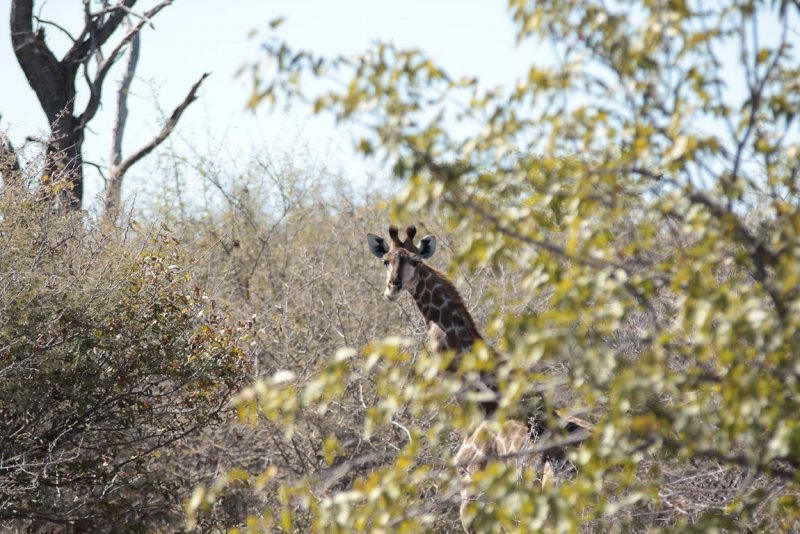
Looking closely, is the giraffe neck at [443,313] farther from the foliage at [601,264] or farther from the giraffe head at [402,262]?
the foliage at [601,264]

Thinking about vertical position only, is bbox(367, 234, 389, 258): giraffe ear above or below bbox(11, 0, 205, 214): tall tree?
below

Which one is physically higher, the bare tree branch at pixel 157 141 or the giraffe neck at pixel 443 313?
the bare tree branch at pixel 157 141

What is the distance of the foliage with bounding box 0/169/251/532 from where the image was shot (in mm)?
7125

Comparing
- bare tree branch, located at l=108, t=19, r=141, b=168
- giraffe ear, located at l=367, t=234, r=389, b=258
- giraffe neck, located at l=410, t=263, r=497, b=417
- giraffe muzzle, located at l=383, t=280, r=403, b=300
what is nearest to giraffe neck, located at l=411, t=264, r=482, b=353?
giraffe neck, located at l=410, t=263, r=497, b=417

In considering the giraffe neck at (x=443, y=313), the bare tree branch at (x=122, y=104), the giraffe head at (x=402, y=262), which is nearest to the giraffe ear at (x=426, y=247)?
the giraffe head at (x=402, y=262)

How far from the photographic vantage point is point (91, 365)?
747 centimetres

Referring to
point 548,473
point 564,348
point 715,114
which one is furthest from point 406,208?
point 548,473

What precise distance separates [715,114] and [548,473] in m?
3.00

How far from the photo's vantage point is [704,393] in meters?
3.37

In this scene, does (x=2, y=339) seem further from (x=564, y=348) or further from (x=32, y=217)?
(x=564, y=348)

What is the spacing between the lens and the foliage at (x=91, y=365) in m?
7.12

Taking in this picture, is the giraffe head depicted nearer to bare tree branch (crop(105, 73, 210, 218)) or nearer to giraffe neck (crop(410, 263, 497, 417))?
giraffe neck (crop(410, 263, 497, 417))

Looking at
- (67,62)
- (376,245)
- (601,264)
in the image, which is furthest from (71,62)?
(601,264)

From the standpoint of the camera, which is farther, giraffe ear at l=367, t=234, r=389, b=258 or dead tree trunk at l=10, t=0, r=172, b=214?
dead tree trunk at l=10, t=0, r=172, b=214
